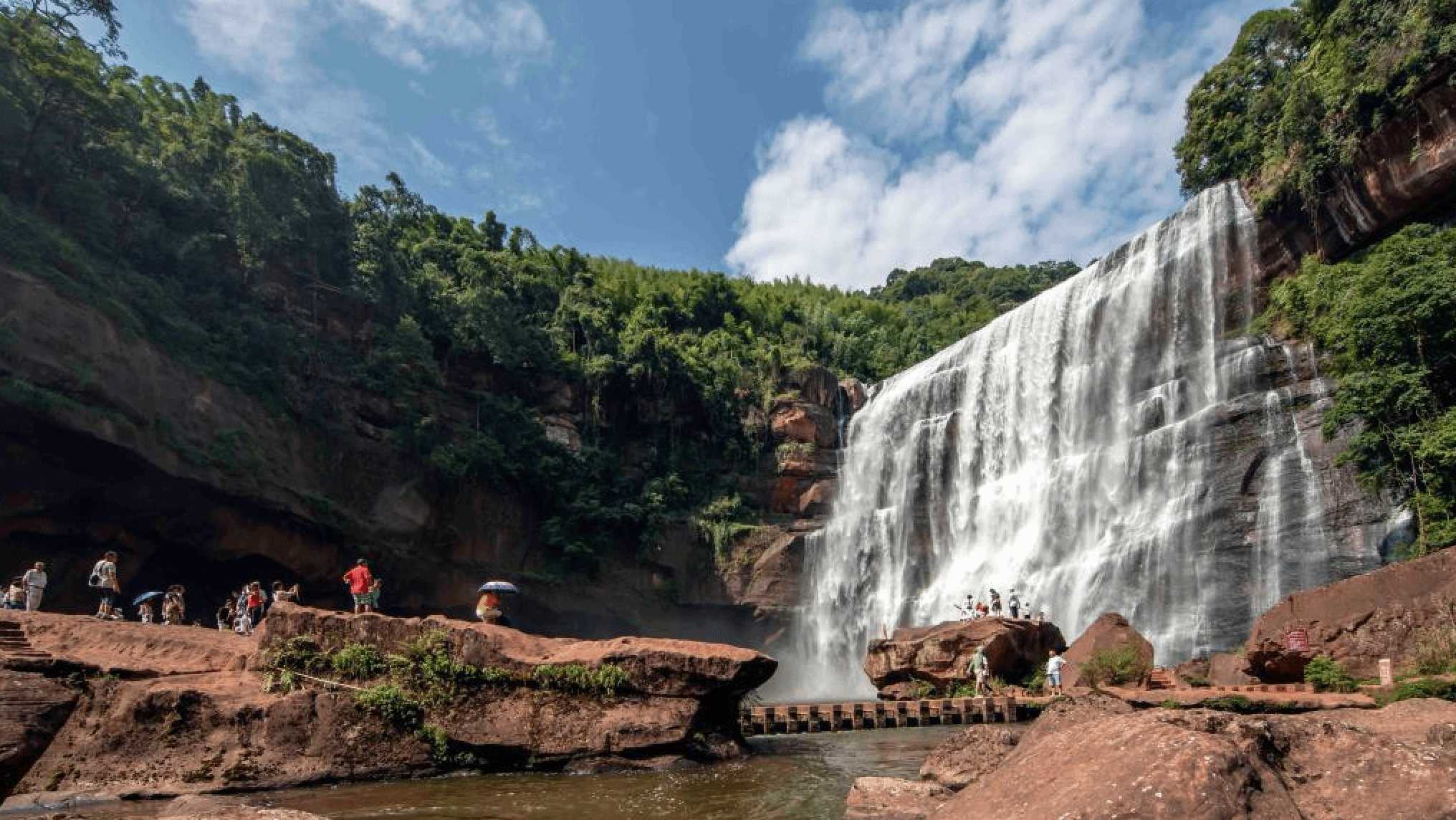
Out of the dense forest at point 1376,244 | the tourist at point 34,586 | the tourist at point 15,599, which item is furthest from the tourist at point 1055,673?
the tourist at point 15,599

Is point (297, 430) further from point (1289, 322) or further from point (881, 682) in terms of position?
point (1289, 322)

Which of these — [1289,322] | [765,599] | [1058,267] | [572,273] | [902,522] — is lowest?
[765,599]

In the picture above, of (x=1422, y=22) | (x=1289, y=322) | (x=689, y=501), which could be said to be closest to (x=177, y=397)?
(x=689, y=501)

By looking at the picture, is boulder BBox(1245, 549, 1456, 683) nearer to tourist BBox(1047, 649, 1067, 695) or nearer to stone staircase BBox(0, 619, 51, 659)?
tourist BBox(1047, 649, 1067, 695)

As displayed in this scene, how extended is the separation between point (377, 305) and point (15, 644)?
1036 inches

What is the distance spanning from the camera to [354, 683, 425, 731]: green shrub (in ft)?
39.4

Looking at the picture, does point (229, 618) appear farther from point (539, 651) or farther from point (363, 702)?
point (539, 651)

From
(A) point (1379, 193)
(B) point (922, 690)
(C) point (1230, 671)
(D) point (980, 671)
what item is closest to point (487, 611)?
(D) point (980, 671)

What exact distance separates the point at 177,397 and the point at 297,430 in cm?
440

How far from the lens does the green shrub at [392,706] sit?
12.0m

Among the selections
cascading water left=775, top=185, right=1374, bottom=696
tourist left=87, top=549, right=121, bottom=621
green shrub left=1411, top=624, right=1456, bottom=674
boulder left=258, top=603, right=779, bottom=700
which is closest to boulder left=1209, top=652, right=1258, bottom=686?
green shrub left=1411, top=624, right=1456, bottom=674

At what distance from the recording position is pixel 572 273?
50312 millimetres

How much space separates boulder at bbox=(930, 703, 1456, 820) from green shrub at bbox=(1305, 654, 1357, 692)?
1297 centimetres

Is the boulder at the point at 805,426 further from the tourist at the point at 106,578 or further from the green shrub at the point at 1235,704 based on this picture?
the tourist at the point at 106,578
